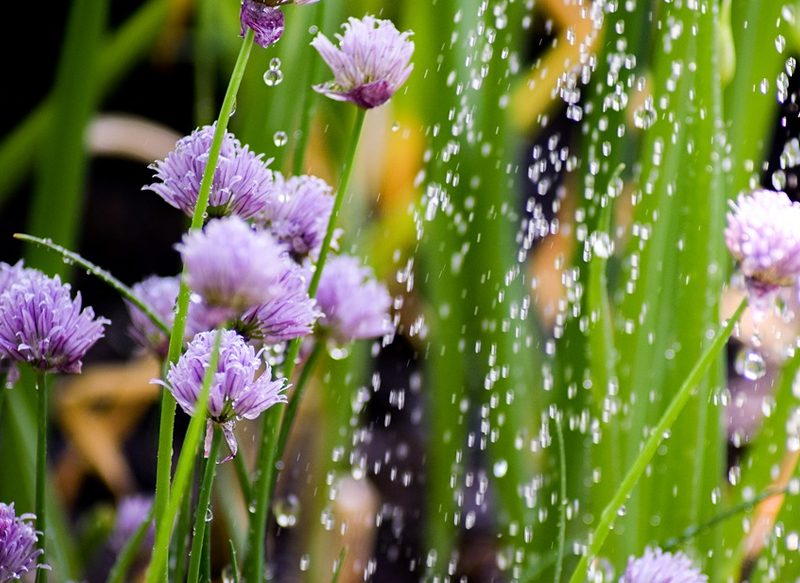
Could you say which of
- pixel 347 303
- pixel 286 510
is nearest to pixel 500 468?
pixel 286 510

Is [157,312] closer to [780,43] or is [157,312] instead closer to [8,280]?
[8,280]

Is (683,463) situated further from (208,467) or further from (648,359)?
(208,467)

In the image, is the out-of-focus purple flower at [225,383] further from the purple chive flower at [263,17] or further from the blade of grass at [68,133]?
the blade of grass at [68,133]

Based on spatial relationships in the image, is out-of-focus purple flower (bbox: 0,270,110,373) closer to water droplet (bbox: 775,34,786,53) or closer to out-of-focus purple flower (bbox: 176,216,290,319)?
out-of-focus purple flower (bbox: 176,216,290,319)

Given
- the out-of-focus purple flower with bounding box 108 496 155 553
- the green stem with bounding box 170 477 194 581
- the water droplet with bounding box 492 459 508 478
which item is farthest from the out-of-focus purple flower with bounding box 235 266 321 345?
the water droplet with bounding box 492 459 508 478

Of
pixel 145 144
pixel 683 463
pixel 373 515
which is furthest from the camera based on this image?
pixel 145 144

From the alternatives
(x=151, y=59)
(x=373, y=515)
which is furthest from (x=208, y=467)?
(x=151, y=59)
